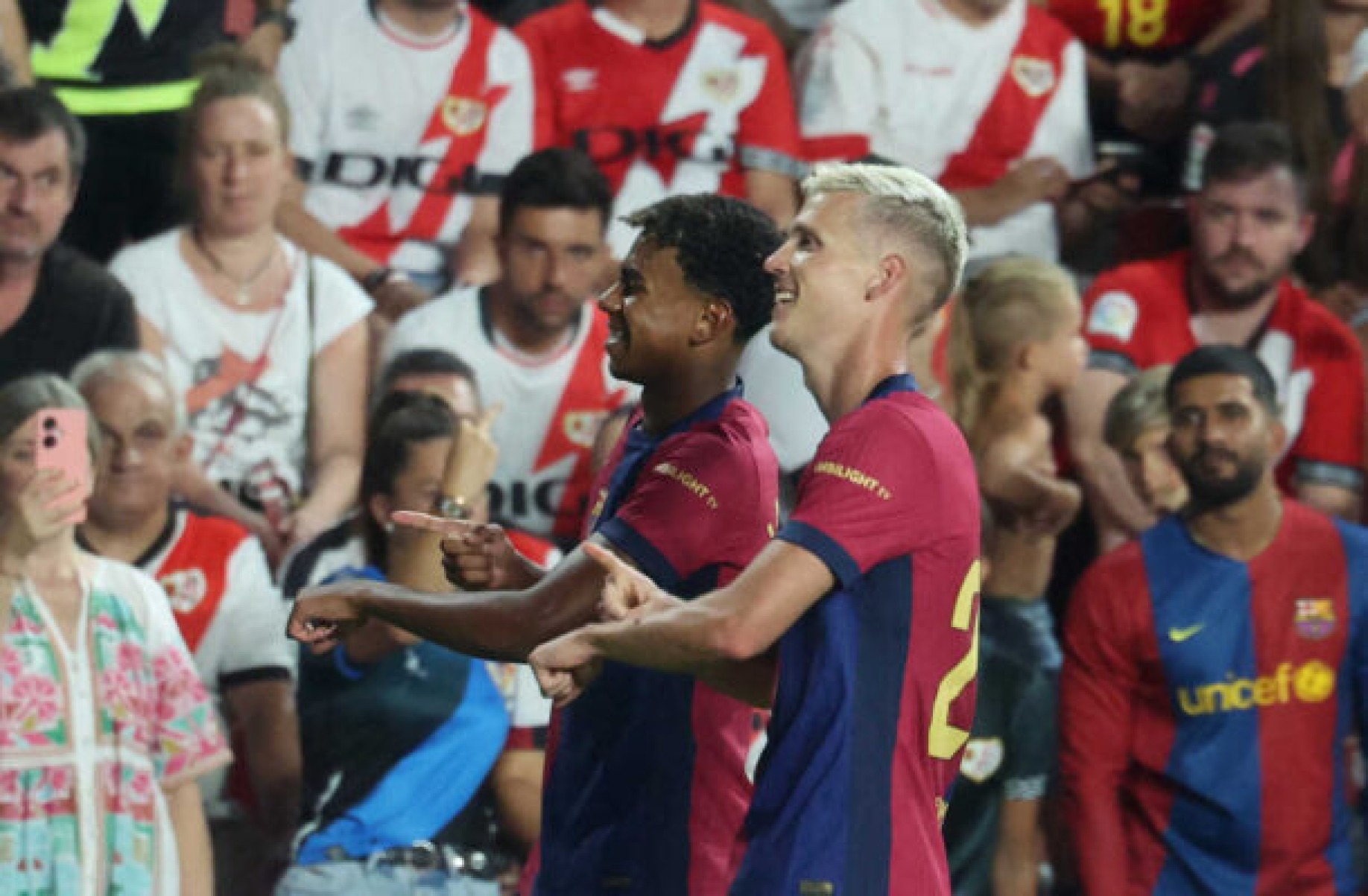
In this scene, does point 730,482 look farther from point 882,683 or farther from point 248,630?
point 248,630

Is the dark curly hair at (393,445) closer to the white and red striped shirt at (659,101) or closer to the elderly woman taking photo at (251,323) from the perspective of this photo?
the elderly woman taking photo at (251,323)

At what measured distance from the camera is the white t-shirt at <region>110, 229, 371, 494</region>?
5680 millimetres

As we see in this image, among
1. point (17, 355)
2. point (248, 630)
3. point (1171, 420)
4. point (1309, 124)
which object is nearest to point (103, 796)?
point (248, 630)

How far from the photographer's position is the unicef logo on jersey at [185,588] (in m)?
5.11

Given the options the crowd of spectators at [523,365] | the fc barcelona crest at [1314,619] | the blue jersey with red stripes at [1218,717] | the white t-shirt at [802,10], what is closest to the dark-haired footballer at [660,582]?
the crowd of spectators at [523,365]

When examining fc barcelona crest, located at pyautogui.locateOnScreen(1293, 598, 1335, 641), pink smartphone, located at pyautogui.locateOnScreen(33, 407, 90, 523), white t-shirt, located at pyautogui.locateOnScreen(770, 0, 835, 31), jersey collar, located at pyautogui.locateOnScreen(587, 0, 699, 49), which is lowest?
fc barcelona crest, located at pyautogui.locateOnScreen(1293, 598, 1335, 641)

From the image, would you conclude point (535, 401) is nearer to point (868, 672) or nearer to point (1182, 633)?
point (1182, 633)

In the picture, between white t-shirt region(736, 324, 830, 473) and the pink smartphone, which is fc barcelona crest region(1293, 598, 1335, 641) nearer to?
white t-shirt region(736, 324, 830, 473)

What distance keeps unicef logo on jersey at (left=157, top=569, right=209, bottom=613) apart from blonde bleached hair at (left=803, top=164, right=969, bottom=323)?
2487 mm

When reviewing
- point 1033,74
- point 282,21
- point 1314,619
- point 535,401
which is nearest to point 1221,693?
point 1314,619

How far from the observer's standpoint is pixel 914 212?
3070 millimetres

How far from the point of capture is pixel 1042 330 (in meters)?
5.93

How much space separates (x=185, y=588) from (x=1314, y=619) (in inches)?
101

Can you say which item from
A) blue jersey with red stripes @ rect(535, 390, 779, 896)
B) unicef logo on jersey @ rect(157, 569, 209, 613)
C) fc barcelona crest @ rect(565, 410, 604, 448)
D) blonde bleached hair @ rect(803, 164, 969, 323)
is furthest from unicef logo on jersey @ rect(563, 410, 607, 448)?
blonde bleached hair @ rect(803, 164, 969, 323)
